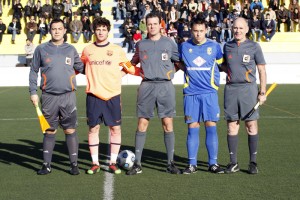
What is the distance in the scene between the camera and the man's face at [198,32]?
7.94 metres

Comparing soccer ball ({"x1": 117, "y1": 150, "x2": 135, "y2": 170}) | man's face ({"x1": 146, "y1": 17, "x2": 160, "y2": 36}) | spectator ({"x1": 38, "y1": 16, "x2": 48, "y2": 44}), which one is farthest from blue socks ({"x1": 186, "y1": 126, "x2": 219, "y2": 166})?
spectator ({"x1": 38, "y1": 16, "x2": 48, "y2": 44})

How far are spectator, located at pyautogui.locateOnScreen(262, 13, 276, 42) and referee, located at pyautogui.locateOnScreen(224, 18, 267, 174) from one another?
2475 cm

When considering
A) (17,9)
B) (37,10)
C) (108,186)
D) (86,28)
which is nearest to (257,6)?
(86,28)

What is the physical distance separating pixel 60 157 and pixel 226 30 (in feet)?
75.6

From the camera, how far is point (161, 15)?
3131 cm

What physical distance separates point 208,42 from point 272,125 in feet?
17.5

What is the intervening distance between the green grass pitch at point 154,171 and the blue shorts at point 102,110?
2.17 feet

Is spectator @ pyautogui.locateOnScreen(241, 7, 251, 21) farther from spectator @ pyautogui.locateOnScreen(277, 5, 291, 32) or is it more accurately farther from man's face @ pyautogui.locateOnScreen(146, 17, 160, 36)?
man's face @ pyautogui.locateOnScreen(146, 17, 160, 36)

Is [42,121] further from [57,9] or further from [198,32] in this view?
[57,9]

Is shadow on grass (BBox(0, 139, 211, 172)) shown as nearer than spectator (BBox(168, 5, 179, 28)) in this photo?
Yes

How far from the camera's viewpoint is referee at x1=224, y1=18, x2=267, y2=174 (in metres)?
8.02

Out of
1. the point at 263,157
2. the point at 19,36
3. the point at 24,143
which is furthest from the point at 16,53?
the point at 263,157

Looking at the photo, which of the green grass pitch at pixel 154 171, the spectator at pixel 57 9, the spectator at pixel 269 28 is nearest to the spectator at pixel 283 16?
the spectator at pixel 269 28

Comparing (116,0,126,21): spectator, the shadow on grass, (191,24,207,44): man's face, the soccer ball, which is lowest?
the shadow on grass
